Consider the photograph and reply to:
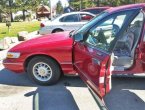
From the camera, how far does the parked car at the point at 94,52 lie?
4682 millimetres

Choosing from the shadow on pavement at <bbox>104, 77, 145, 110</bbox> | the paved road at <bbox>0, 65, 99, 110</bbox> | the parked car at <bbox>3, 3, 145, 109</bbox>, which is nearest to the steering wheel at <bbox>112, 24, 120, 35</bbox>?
the parked car at <bbox>3, 3, 145, 109</bbox>

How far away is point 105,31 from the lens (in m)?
5.71

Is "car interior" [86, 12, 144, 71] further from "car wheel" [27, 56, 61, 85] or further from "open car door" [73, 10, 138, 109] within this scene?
"car wheel" [27, 56, 61, 85]

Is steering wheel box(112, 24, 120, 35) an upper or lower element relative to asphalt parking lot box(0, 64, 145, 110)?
upper

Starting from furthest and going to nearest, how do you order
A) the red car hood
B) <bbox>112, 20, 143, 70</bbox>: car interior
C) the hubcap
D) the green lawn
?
the green lawn
the hubcap
the red car hood
<bbox>112, 20, 143, 70</bbox>: car interior

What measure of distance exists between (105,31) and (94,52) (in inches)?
39.2

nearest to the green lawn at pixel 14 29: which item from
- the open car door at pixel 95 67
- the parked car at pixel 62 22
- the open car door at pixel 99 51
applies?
the parked car at pixel 62 22

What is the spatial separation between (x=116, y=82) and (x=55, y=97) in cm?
149

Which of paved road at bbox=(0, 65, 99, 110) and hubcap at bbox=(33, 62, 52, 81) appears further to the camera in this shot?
hubcap at bbox=(33, 62, 52, 81)

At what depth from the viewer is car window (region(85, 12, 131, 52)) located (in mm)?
5211

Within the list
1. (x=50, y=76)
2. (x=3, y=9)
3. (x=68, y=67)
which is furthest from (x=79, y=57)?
(x=3, y=9)

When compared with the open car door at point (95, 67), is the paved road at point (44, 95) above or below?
below

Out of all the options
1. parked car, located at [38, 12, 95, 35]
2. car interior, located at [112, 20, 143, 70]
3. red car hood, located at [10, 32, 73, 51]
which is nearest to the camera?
car interior, located at [112, 20, 143, 70]

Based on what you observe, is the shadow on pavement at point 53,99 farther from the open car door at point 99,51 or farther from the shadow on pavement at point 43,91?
the open car door at point 99,51
